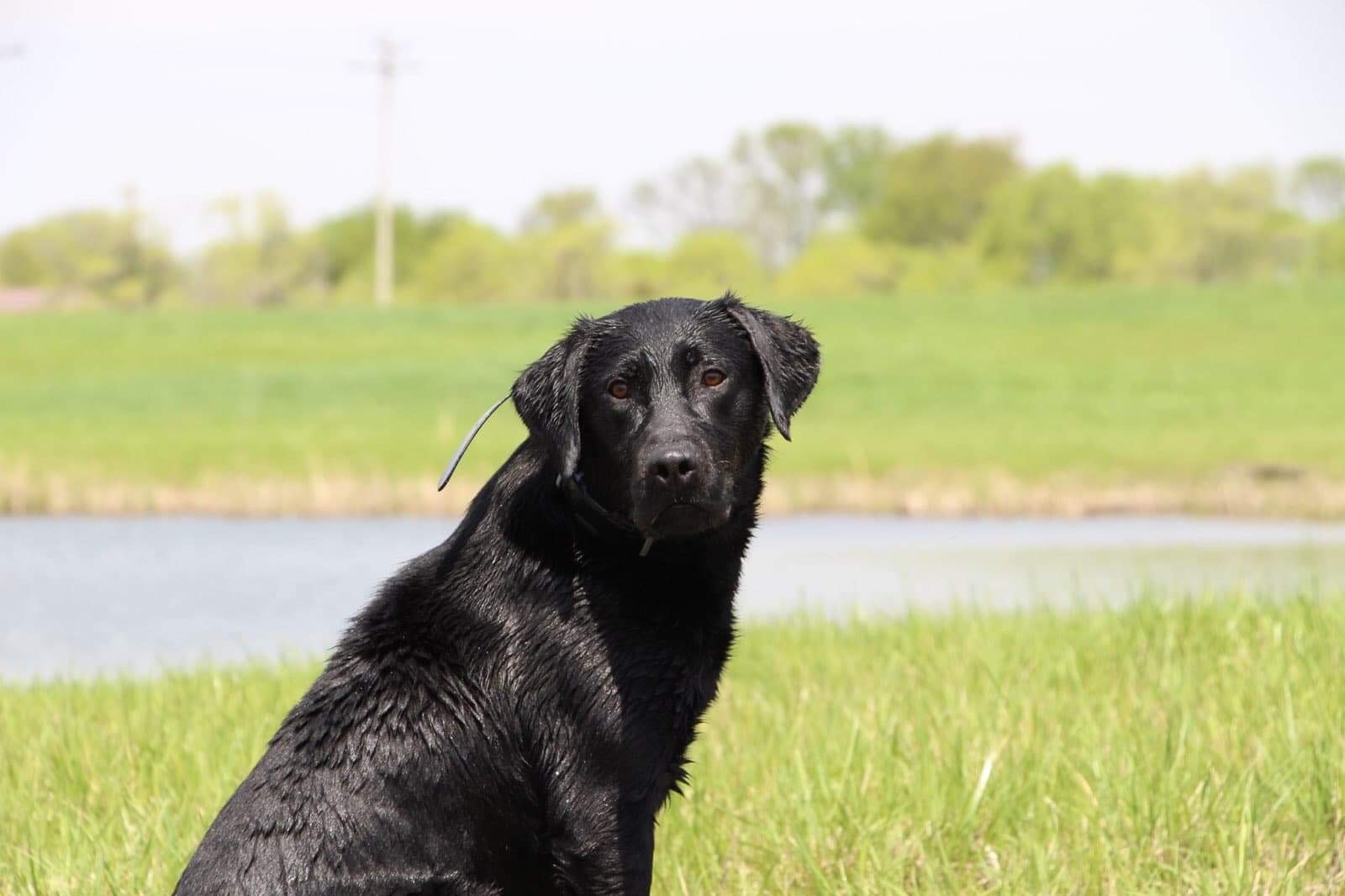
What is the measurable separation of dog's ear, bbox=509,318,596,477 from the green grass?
174 centimetres

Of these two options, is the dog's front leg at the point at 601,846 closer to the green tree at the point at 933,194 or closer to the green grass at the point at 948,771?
the green grass at the point at 948,771

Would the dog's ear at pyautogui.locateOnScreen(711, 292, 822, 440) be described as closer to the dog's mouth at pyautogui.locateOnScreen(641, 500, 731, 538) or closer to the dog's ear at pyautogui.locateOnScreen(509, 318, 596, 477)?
the dog's mouth at pyautogui.locateOnScreen(641, 500, 731, 538)

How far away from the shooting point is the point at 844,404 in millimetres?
44625

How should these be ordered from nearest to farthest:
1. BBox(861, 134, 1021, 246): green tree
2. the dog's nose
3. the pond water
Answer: the dog's nose → the pond water → BBox(861, 134, 1021, 246): green tree

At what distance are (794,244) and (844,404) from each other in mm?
56850

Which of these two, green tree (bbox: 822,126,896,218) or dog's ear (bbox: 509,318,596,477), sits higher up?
green tree (bbox: 822,126,896,218)

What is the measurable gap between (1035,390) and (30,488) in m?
31.8

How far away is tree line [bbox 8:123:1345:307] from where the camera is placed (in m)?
90.8

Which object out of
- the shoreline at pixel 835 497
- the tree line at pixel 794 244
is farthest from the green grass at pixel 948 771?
the tree line at pixel 794 244

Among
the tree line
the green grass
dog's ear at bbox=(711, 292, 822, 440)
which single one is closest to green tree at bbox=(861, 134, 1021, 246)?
the tree line

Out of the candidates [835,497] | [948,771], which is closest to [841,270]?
[835,497]

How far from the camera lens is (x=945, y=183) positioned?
337 ft

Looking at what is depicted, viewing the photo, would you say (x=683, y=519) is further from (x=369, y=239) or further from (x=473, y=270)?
(x=369, y=239)

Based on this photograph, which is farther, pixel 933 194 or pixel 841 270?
pixel 933 194
